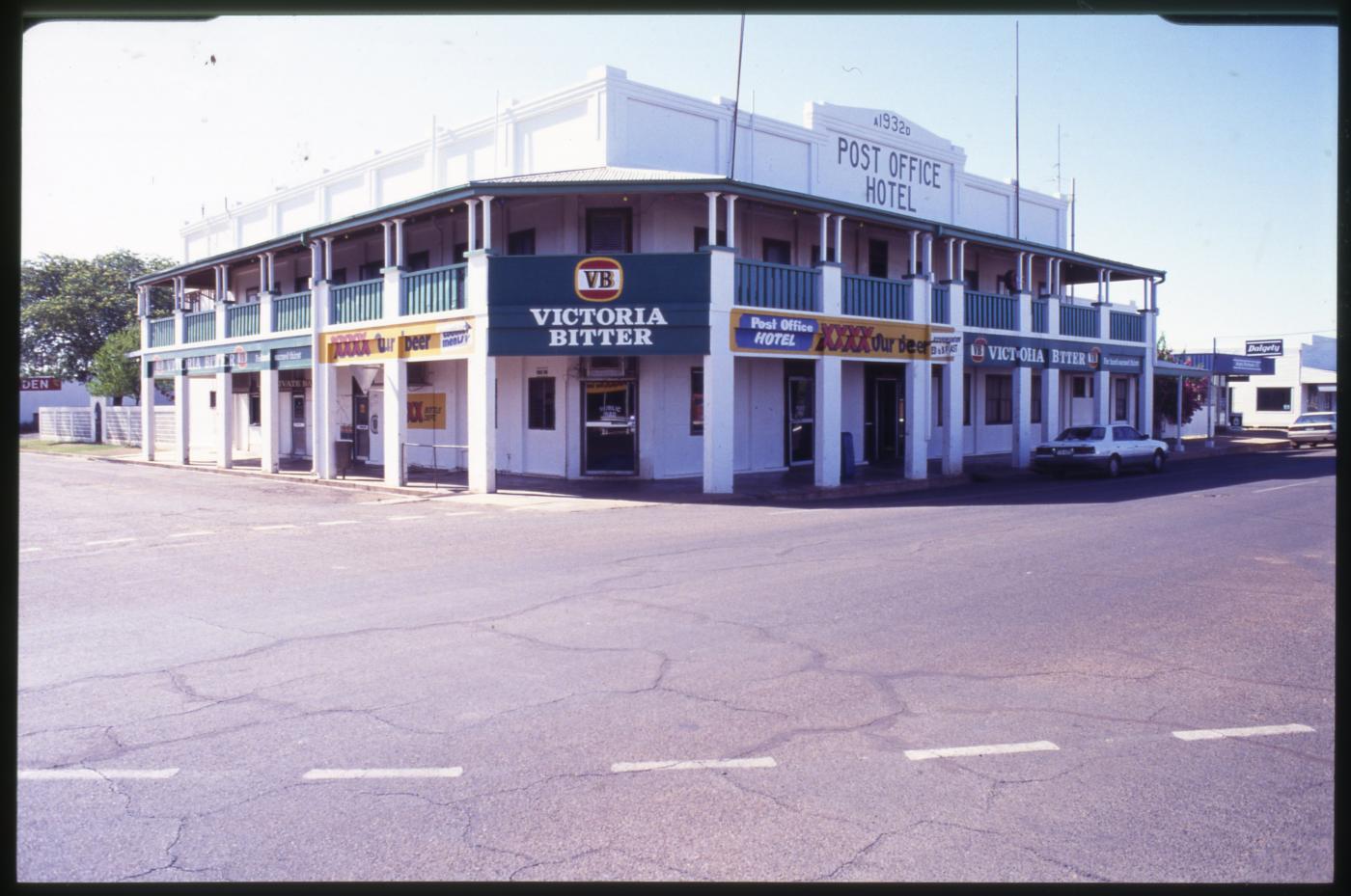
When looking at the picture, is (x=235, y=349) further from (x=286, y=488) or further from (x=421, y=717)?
(x=421, y=717)

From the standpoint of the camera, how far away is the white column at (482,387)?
66.6 ft

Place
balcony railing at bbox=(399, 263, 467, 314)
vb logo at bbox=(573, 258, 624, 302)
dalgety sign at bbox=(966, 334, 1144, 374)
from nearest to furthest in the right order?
vb logo at bbox=(573, 258, 624, 302), balcony railing at bbox=(399, 263, 467, 314), dalgety sign at bbox=(966, 334, 1144, 374)

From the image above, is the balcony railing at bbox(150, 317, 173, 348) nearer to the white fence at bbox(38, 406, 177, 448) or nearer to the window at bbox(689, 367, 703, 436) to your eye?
the white fence at bbox(38, 406, 177, 448)

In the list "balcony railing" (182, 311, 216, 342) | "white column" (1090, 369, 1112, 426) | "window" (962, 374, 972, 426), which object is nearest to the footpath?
"window" (962, 374, 972, 426)

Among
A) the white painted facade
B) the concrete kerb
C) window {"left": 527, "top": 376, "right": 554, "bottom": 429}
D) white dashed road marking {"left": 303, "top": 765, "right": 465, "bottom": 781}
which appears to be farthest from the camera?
window {"left": 527, "top": 376, "right": 554, "bottom": 429}

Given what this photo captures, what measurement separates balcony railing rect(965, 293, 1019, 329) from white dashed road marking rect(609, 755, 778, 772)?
2361cm

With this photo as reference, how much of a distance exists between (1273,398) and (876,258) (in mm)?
48291

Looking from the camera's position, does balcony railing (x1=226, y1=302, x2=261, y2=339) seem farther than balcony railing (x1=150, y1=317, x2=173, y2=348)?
No

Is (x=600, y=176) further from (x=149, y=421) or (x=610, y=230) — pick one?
(x=149, y=421)

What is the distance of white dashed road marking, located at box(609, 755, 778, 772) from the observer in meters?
4.85

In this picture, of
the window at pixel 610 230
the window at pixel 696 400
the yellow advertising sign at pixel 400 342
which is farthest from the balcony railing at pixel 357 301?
the window at pixel 696 400

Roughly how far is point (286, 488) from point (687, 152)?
41.5ft

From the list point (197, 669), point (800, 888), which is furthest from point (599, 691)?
point (800, 888)

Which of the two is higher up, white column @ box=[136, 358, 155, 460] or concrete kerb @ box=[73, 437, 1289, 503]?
white column @ box=[136, 358, 155, 460]
